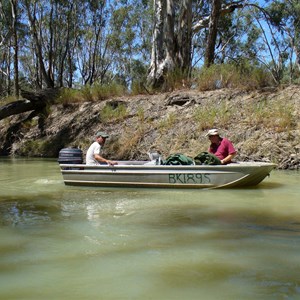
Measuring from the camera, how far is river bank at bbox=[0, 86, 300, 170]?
12.0 metres

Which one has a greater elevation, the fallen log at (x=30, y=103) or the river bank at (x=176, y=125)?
the fallen log at (x=30, y=103)

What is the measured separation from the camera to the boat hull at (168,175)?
314 inches

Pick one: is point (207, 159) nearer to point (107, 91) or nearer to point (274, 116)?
point (274, 116)

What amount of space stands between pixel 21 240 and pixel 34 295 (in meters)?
1.54

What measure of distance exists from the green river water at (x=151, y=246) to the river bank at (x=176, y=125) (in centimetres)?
446

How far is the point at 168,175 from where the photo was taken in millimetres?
8281

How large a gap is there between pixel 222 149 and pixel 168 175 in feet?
3.99

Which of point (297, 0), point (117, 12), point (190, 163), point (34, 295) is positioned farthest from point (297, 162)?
point (117, 12)

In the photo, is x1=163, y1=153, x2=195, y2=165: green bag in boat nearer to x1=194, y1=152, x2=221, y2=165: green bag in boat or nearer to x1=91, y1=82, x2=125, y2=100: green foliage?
x1=194, y1=152, x2=221, y2=165: green bag in boat

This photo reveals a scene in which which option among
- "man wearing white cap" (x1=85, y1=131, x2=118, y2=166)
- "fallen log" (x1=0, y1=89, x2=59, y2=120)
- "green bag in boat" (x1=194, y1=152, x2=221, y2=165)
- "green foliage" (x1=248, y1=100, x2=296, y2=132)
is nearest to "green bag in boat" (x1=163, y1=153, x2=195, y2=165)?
"green bag in boat" (x1=194, y1=152, x2=221, y2=165)

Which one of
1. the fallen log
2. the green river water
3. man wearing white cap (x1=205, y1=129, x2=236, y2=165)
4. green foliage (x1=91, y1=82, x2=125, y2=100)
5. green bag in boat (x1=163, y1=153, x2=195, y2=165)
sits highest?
green foliage (x1=91, y1=82, x2=125, y2=100)

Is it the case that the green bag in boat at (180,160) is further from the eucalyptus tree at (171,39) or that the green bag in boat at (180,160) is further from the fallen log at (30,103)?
the fallen log at (30,103)

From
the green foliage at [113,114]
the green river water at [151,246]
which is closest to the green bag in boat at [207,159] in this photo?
the green river water at [151,246]

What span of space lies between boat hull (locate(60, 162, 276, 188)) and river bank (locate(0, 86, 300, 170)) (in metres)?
3.62
